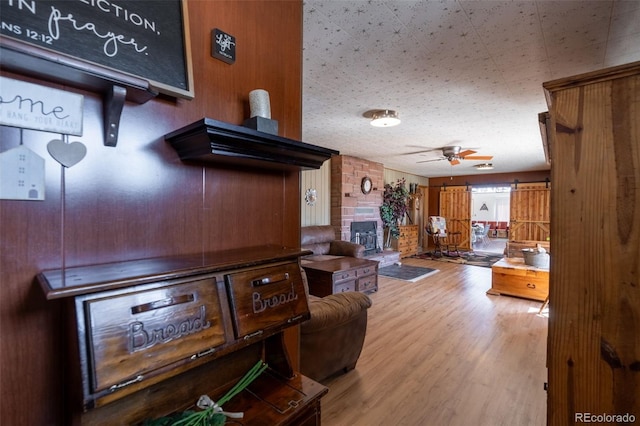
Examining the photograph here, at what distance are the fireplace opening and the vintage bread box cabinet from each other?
5.44 meters

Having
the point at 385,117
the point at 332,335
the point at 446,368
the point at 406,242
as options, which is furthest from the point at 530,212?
the point at 332,335

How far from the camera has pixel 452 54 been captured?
211 cm

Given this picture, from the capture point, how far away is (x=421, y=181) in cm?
988

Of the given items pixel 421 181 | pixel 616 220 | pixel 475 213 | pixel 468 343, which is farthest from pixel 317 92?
pixel 475 213

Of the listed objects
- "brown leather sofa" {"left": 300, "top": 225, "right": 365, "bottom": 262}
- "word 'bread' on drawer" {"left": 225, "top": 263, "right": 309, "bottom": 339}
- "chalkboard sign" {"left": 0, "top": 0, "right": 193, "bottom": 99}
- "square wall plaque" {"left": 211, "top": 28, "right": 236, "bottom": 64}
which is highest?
"square wall plaque" {"left": 211, "top": 28, "right": 236, "bottom": 64}

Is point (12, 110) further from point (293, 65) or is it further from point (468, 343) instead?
point (468, 343)

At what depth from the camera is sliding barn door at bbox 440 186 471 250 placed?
9.19 meters

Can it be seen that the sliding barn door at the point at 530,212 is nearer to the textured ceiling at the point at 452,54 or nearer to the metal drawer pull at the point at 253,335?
the textured ceiling at the point at 452,54

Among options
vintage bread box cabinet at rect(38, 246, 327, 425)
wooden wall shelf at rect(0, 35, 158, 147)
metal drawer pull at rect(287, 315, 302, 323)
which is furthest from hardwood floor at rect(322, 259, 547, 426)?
wooden wall shelf at rect(0, 35, 158, 147)

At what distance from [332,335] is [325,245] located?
11.1ft

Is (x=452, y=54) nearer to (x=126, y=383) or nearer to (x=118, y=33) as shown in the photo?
(x=118, y=33)

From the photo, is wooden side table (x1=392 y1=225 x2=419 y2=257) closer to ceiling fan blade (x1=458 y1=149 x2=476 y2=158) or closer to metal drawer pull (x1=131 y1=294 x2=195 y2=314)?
ceiling fan blade (x1=458 y1=149 x2=476 y2=158)

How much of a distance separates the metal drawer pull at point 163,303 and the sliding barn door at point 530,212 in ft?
31.3

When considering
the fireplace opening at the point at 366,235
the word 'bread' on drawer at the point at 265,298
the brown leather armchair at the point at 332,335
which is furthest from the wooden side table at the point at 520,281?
the word 'bread' on drawer at the point at 265,298
